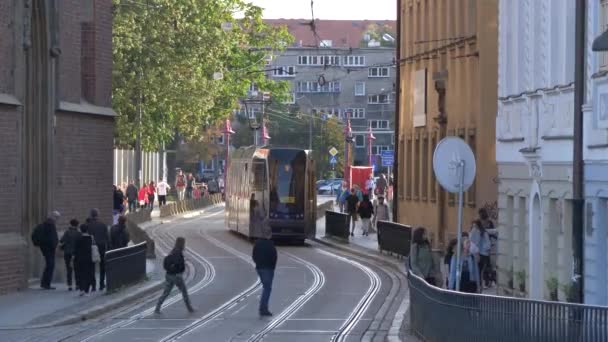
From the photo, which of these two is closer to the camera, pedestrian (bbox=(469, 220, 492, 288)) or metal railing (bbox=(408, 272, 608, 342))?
metal railing (bbox=(408, 272, 608, 342))

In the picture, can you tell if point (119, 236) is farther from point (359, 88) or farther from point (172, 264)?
point (359, 88)

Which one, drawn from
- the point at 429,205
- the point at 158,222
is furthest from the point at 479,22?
the point at 158,222

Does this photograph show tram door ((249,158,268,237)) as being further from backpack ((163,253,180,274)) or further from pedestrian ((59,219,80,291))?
backpack ((163,253,180,274))

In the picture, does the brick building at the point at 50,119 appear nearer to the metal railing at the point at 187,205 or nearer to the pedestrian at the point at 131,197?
the pedestrian at the point at 131,197

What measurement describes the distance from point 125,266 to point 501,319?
1512 cm

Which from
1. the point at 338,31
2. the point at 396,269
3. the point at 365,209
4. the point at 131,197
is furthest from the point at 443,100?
the point at 338,31

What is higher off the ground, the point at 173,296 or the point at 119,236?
the point at 119,236

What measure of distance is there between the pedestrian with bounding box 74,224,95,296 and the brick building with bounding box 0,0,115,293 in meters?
1.38

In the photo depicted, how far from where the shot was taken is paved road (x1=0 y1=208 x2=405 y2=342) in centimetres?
2288

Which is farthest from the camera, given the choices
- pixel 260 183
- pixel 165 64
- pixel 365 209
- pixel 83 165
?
pixel 165 64

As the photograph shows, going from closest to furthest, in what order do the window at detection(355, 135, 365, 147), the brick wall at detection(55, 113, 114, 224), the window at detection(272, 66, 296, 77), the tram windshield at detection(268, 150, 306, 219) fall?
1. the brick wall at detection(55, 113, 114, 224)
2. the tram windshield at detection(268, 150, 306, 219)
3. the window at detection(272, 66, 296, 77)
4. the window at detection(355, 135, 365, 147)

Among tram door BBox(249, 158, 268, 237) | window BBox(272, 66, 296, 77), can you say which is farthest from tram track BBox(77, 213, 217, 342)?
window BBox(272, 66, 296, 77)

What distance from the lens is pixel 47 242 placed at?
2994 cm

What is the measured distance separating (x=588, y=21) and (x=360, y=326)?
603 cm
